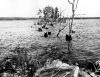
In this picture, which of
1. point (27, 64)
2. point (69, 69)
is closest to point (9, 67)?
point (27, 64)

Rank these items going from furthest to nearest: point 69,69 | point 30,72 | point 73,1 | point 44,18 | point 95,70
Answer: point 44,18, point 73,1, point 95,70, point 30,72, point 69,69

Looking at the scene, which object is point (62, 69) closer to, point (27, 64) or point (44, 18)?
point (27, 64)

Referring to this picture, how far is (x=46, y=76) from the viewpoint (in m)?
6.11

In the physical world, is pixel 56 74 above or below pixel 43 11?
below

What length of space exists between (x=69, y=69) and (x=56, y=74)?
2.94ft

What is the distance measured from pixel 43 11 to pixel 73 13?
41711 millimetres

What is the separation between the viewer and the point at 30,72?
764 centimetres

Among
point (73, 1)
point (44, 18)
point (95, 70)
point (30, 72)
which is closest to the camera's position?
point (30, 72)

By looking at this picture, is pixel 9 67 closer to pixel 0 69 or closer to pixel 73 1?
pixel 0 69

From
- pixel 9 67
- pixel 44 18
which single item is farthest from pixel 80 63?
pixel 44 18

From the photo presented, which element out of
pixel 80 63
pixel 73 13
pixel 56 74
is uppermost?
pixel 73 13

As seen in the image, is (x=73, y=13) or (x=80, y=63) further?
(x=73, y=13)

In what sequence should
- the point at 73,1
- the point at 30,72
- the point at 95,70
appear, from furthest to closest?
the point at 73,1 < the point at 95,70 < the point at 30,72

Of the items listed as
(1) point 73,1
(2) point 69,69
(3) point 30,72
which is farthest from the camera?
(1) point 73,1
